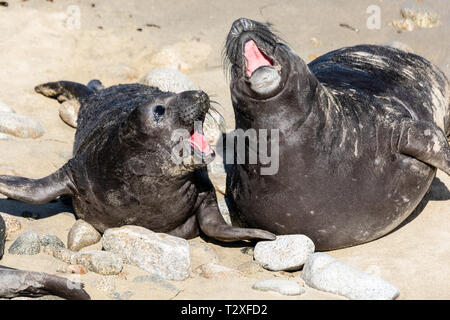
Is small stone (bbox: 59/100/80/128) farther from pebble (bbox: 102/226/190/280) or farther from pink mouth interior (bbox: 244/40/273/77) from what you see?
pink mouth interior (bbox: 244/40/273/77)

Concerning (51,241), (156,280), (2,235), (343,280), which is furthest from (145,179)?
(343,280)

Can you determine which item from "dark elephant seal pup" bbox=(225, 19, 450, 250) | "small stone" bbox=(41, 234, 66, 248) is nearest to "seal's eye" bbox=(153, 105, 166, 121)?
"dark elephant seal pup" bbox=(225, 19, 450, 250)

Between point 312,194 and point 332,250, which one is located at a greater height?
point 312,194

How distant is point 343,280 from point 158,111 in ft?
5.99

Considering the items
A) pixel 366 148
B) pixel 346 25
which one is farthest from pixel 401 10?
pixel 366 148

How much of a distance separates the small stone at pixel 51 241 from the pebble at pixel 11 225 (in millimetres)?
341

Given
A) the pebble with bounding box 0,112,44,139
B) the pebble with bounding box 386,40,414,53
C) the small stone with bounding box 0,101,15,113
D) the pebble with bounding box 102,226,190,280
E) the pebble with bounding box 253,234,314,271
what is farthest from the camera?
the pebble with bounding box 386,40,414,53

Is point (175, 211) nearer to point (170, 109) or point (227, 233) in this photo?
point (227, 233)

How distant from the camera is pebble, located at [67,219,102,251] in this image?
20.8 feet

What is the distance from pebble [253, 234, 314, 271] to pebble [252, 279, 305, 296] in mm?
438

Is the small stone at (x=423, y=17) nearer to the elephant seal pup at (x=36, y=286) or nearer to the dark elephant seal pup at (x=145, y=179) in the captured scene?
the dark elephant seal pup at (x=145, y=179)

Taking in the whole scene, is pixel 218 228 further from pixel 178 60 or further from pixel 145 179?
pixel 178 60

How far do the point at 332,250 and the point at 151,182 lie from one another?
1.45 meters
